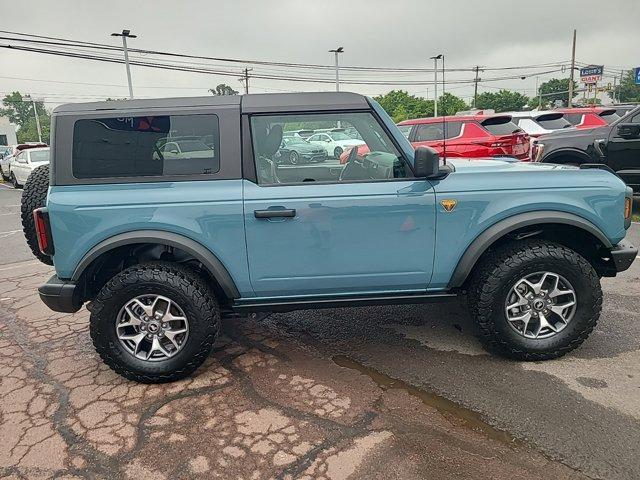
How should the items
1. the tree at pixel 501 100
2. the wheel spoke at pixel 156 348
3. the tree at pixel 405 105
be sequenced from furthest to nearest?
the tree at pixel 501 100
the tree at pixel 405 105
the wheel spoke at pixel 156 348

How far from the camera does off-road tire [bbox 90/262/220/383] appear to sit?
3115 millimetres

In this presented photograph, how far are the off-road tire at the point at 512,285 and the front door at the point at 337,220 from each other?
425 mm

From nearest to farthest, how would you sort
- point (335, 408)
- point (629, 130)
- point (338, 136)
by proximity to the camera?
point (335, 408), point (338, 136), point (629, 130)

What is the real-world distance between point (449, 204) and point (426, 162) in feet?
1.06

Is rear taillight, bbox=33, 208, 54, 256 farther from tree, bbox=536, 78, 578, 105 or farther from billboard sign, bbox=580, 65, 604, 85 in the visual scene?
tree, bbox=536, 78, 578, 105

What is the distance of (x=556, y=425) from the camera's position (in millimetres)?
2607

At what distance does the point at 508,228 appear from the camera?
3.12 metres

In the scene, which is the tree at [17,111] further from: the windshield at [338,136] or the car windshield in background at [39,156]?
the windshield at [338,136]

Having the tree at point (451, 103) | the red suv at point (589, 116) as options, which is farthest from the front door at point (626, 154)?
the tree at point (451, 103)

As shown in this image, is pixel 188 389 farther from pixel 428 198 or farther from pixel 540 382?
pixel 540 382

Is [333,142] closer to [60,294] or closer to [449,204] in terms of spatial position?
[449,204]

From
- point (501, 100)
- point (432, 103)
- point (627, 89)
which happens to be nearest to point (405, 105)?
point (432, 103)

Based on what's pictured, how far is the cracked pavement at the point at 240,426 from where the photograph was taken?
2369mm

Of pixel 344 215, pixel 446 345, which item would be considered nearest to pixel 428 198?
pixel 344 215
